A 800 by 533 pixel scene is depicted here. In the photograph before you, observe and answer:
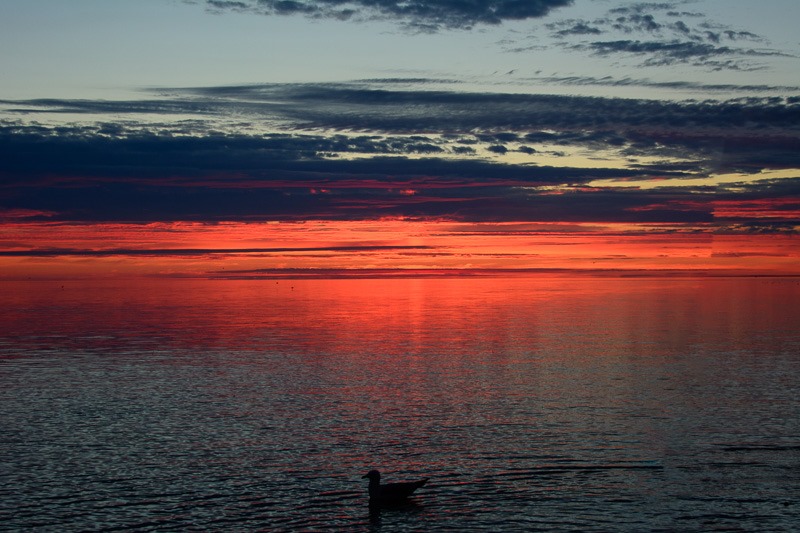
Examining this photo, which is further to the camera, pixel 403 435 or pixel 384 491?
pixel 403 435

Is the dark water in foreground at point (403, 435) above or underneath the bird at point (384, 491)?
underneath

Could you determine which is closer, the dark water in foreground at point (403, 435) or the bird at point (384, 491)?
the dark water in foreground at point (403, 435)

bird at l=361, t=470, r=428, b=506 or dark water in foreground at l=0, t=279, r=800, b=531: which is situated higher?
bird at l=361, t=470, r=428, b=506

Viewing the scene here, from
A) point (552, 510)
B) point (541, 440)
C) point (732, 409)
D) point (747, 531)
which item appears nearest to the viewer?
point (747, 531)

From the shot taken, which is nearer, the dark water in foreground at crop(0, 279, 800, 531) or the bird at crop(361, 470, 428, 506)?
the dark water in foreground at crop(0, 279, 800, 531)

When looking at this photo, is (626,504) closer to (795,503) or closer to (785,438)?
(795,503)

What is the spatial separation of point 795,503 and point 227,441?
23.9 meters

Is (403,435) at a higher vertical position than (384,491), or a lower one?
lower

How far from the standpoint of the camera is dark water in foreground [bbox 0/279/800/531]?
28875 mm

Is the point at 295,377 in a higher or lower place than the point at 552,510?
lower

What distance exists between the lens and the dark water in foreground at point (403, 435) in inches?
1137

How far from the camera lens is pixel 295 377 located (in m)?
58.8

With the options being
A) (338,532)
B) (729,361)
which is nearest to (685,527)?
(338,532)

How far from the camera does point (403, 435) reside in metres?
39.9
